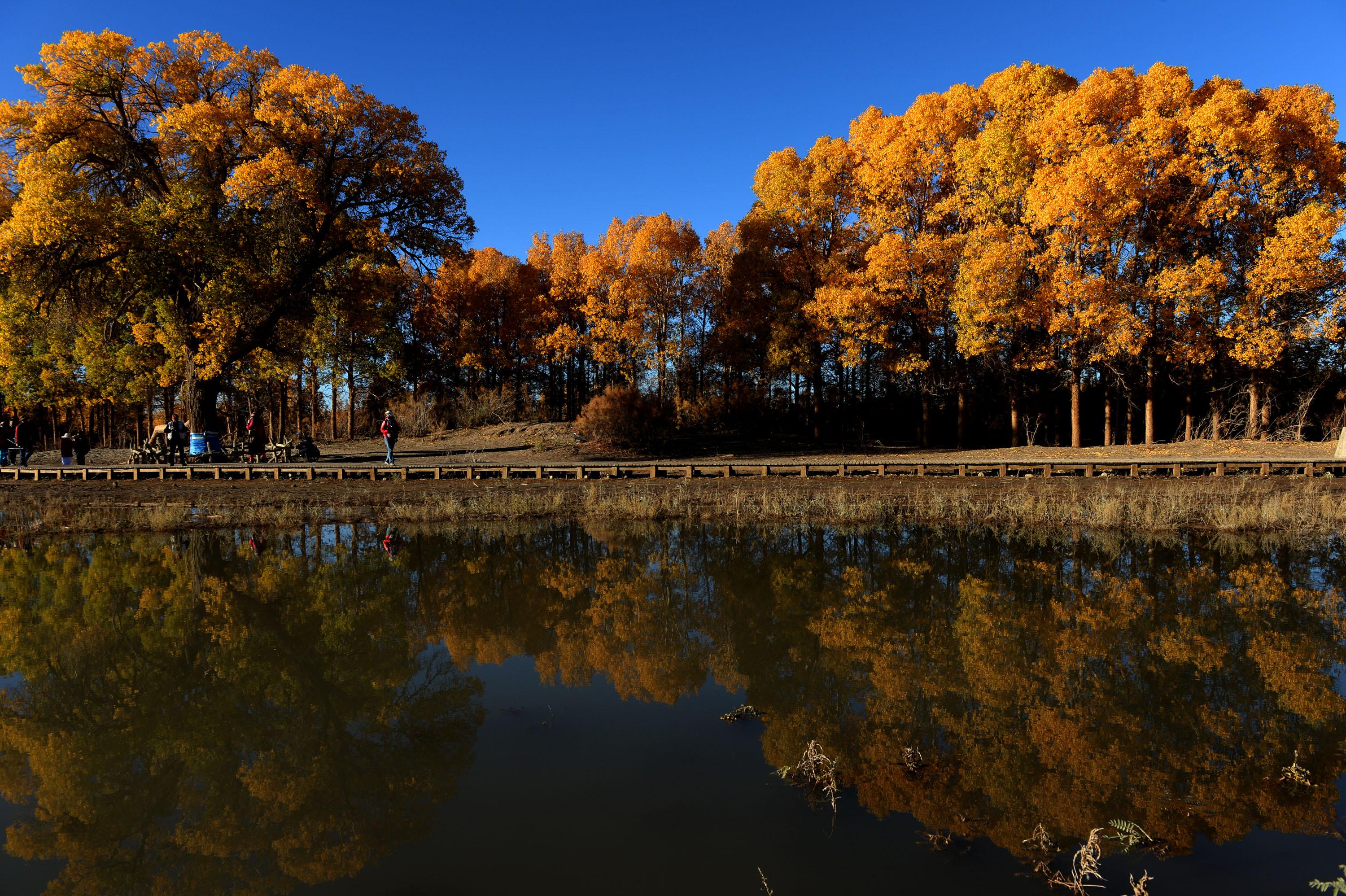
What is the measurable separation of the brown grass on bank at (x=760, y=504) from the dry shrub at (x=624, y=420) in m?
7.93

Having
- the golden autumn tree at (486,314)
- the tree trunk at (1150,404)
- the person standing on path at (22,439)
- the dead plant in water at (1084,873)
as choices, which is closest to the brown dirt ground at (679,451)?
the tree trunk at (1150,404)

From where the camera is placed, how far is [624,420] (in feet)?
91.7

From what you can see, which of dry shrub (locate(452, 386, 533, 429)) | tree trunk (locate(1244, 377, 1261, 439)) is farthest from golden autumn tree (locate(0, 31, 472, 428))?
tree trunk (locate(1244, 377, 1261, 439))

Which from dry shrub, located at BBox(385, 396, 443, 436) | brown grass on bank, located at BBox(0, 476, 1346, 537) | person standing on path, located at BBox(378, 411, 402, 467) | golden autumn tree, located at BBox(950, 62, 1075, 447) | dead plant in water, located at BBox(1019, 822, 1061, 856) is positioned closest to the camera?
dead plant in water, located at BBox(1019, 822, 1061, 856)

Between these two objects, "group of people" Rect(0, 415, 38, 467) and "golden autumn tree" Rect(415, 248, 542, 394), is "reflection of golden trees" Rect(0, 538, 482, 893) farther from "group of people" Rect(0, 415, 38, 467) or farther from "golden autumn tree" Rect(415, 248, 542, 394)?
"golden autumn tree" Rect(415, 248, 542, 394)

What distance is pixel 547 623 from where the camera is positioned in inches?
337

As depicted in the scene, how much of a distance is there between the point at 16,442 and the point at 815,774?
34374 millimetres

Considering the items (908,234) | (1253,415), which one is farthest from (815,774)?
(908,234)

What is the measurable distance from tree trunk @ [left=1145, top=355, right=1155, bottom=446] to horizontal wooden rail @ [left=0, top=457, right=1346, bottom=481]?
461 cm

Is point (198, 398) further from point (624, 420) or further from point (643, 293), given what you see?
point (643, 293)

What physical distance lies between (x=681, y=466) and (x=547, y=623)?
44.1 feet

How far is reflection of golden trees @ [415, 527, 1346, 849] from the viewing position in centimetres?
471

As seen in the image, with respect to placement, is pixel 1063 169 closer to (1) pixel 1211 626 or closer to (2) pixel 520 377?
(1) pixel 1211 626

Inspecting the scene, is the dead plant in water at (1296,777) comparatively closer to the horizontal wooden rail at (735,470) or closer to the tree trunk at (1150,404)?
the horizontal wooden rail at (735,470)
